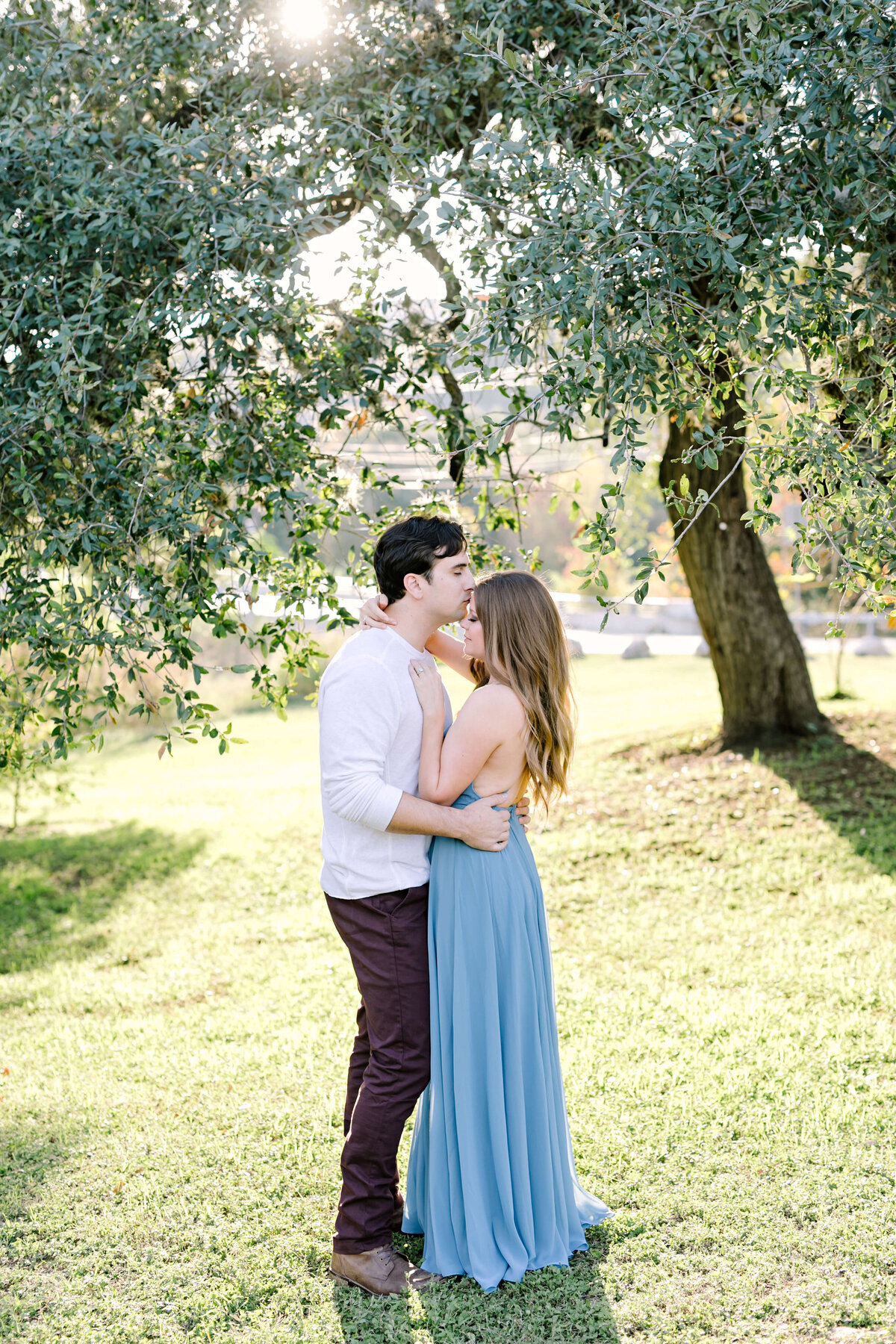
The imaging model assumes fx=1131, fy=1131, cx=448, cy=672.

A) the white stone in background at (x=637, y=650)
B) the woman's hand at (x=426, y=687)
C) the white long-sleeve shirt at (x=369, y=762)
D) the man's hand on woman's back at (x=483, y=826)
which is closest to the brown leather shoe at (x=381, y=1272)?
the white long-sleeve shirt at (x=369, y=762)

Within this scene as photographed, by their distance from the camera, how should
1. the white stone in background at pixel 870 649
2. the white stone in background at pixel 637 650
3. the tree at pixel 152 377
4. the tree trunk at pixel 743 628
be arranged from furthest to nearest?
1. the white stone in background at pixel 637 650
2. the white stone in background at pixel 870 649
3. the tree trunk at pixel 743 628
4. the tree at pixel 152 377

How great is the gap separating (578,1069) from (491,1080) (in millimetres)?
1763

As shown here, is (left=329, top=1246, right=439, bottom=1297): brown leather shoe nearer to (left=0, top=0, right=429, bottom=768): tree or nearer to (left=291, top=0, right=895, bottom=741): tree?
(left=0, top=0, right=429, bottom=768): tree

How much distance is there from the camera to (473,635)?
11.1 ft

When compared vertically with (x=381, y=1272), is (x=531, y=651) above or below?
above

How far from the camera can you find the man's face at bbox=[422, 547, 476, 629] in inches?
133

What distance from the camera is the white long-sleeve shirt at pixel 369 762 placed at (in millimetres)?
3193

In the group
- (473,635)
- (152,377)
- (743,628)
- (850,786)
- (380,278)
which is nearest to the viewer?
(473,635)

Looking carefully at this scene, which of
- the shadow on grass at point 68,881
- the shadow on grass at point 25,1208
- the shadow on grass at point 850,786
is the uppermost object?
the shadow on grass at point 850,786

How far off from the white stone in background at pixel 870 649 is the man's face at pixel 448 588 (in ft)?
68.8

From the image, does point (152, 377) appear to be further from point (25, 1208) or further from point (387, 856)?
point (25, 1208)

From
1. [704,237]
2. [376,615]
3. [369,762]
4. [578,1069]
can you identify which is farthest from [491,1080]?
[704,237]

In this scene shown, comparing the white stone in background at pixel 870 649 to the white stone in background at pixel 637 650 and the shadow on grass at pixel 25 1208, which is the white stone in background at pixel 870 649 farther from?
the shadow on grass at pixel 25 1208

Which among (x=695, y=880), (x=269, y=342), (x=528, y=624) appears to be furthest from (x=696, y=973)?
(x=269, y=342)
